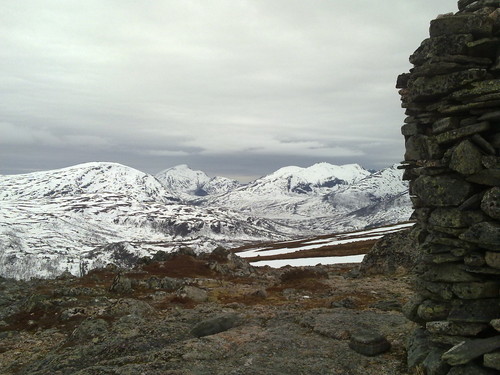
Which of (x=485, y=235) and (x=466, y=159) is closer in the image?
(x=485, y=235)

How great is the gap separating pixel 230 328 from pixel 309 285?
18635 mm

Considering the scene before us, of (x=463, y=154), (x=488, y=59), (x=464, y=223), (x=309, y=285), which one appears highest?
(x=488, y=59)

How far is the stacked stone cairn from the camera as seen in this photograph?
11.8m

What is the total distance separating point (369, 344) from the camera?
51.5 feet

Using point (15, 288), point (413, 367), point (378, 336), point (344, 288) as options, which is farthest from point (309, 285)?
point (15, 288)

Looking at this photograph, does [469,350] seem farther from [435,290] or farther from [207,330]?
[207,330]

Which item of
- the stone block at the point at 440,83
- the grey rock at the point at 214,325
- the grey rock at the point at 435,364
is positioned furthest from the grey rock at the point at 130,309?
the stone block at the point at 440,83

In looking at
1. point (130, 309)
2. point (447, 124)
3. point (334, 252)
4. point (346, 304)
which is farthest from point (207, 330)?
point (334, 252)

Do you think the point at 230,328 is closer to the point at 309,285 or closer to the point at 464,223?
the point at 464,223

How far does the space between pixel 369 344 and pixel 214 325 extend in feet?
28.3

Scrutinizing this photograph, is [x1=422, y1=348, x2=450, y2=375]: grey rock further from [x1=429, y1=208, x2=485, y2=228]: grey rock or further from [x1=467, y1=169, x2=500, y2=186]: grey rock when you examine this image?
[x1=467, y1=169, x2=500, y2=186]: grey rock

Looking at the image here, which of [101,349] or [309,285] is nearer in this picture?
[101,349]

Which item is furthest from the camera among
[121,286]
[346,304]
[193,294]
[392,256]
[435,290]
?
[392,256]

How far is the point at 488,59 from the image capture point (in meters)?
12.5
